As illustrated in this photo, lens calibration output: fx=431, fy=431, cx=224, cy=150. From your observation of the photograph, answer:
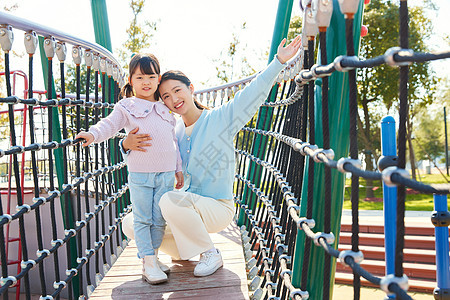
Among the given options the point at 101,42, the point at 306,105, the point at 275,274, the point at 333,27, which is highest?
the point at 101,42

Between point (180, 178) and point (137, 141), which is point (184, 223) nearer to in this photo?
point (180, 178)

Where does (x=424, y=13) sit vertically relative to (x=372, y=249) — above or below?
above

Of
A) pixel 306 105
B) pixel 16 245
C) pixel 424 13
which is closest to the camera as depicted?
A: pixel 306 105

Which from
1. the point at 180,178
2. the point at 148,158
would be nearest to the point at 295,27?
the point at 180,178

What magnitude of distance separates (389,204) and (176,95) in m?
1.06

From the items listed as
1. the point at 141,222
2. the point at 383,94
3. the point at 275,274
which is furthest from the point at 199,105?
the point at 383,94

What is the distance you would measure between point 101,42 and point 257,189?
1.82 m

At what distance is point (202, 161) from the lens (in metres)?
2.08

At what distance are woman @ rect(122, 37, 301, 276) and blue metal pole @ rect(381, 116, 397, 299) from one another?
530 mm

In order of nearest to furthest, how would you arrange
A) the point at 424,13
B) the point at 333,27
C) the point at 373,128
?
1. the point at 333,27
2. the point at 424,13
3. the point at 373,128

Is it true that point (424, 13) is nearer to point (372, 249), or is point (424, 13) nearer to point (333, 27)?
point (372, 249)

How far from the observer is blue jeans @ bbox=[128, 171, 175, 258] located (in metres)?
1.90

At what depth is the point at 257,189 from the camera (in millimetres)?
2684

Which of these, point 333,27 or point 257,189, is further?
point 257,189
